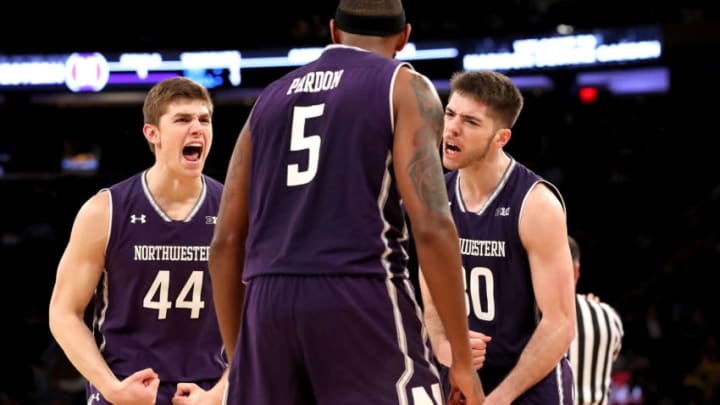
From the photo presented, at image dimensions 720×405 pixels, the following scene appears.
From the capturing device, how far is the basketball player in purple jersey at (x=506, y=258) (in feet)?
14.9

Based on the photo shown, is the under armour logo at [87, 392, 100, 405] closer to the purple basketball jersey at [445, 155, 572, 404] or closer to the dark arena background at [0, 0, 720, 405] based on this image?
the purple basketball jersey at [445, 155, 572, 404]

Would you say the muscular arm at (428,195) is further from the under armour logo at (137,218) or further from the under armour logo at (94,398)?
the under armour logo at (94,398)

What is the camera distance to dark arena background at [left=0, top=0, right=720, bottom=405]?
1628 cm

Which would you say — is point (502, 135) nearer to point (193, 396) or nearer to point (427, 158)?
point (427, 158)

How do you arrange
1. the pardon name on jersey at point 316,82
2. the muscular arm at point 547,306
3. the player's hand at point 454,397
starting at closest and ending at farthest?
the pardon name on jersey at point 316,82
the player's hand at point 454,397
the muscular arm at point 547,306

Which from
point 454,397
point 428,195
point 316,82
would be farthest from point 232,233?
point 454,397

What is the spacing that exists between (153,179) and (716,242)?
12.5 m

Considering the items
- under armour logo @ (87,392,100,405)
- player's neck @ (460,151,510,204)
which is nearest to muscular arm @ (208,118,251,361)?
under armour logo @ (87,392,100,405)

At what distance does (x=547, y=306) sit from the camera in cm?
455

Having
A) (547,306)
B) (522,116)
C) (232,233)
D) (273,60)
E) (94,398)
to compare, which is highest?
(273,60)

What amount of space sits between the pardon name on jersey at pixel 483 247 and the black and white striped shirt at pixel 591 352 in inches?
86.3

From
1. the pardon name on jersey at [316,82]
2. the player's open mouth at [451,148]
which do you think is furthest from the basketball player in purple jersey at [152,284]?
the pardon name on jersey at [316,82]

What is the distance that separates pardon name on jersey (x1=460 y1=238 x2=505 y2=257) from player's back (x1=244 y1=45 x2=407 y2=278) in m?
1.30

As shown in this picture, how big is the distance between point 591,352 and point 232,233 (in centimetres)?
371
